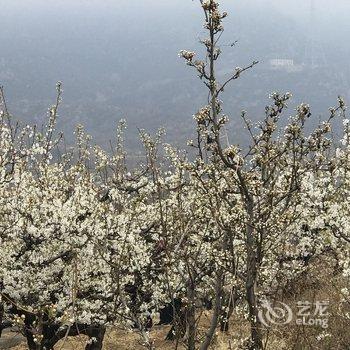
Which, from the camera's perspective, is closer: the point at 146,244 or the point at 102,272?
the point at 102,272

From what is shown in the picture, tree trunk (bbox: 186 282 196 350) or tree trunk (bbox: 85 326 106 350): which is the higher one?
tree trunk (bbox: 186 282 196 350)

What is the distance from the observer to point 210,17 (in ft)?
25.8

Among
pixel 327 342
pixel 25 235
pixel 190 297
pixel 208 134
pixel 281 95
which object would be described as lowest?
pixel 327 342

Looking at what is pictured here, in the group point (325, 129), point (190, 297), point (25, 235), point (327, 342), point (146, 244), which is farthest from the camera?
point (146, 244)

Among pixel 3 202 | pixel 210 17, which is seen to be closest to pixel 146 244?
pixel 3 202

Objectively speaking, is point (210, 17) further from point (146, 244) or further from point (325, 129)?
point (146, 244)

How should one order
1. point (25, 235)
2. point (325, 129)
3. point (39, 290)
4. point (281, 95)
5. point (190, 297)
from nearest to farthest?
point (190, 297), point (325, 129), point (281, 95), point (25, 235), point (39, 290)

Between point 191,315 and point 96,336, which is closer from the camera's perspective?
point 191,315

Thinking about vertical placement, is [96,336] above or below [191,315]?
below

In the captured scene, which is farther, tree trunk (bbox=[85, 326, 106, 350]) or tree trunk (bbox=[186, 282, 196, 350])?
tree trunk (bbox=[85, 326, 106, 350])

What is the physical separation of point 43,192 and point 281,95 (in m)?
11.1

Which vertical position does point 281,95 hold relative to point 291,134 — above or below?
above

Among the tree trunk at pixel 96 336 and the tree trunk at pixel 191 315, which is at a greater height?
the tree trunk at pixel 191 315

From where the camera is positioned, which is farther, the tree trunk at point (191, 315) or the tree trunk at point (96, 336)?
the tree trunk at point (96, 336)
